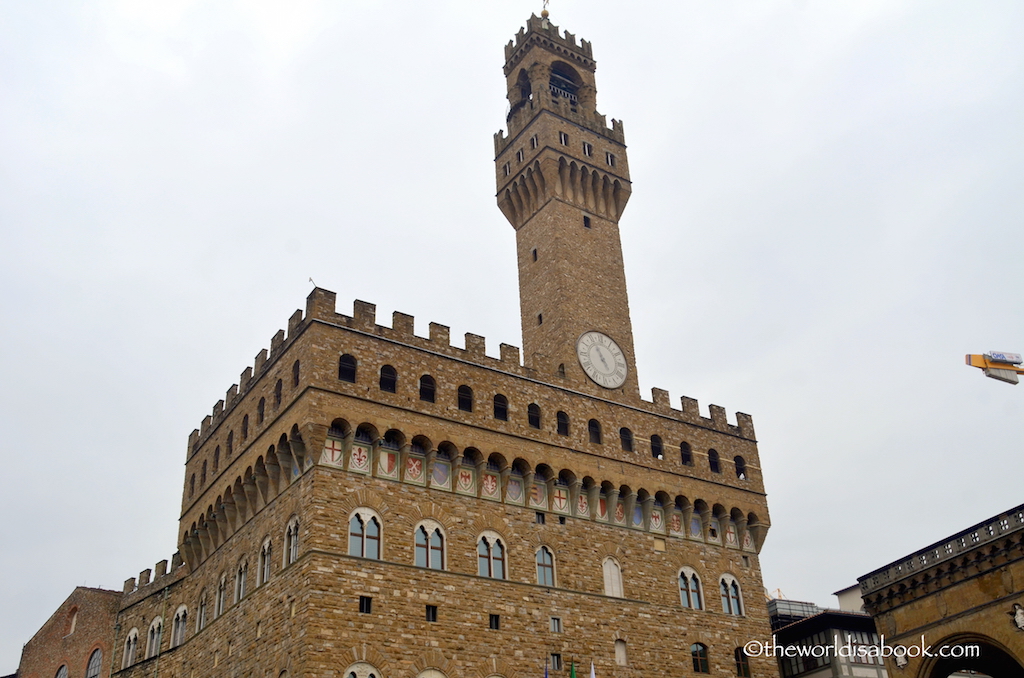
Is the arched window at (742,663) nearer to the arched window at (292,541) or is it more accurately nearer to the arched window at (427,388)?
the arched window at (427,388)

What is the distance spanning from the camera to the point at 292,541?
3164cm

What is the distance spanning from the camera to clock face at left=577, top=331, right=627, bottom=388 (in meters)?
40.1

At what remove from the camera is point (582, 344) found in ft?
133

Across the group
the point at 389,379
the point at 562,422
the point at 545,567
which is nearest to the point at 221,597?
the point at 389,379

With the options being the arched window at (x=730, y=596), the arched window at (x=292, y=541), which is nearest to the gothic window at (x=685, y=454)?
the arched window at (x=730, y=596)

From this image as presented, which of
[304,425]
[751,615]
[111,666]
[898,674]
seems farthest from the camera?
[111,666]

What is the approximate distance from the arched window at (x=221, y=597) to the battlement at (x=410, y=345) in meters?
6.90

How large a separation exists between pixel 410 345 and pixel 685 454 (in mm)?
13661

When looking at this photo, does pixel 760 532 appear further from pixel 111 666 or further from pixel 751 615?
pixel 111 666

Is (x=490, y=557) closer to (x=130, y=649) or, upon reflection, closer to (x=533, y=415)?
(x=533, y=415)

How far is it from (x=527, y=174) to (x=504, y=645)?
22.1 m

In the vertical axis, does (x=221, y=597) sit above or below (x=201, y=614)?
above

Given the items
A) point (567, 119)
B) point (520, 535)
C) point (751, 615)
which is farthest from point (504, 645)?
point (567, 119)

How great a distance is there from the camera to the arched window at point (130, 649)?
42469 mm
